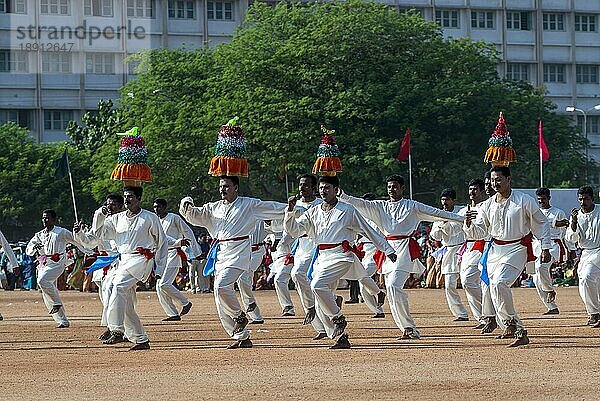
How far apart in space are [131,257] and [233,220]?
135cm

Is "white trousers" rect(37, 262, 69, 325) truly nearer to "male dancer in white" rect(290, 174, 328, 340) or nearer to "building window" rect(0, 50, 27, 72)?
"male dancer in white" rect(290, 174, 328, 340)

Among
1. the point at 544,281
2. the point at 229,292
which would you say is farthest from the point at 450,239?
the point at 229,292

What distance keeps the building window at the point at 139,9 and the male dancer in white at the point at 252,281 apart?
2102 inches

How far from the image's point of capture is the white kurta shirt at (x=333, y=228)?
49.0 ft

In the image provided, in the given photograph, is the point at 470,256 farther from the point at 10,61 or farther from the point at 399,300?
the point at 10,61

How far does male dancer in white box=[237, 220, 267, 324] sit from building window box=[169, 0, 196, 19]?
54.5m

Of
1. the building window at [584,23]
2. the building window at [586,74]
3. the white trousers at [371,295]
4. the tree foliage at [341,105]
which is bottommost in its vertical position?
the white trousers at [371,295]

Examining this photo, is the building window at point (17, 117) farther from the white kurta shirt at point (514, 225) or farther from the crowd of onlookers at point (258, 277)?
the white kurta shirt at point (514, 225)

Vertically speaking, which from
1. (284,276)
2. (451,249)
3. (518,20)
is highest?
(518,20)

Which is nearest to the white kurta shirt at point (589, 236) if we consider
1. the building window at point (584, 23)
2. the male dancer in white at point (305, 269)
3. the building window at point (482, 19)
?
the male dancer in white at point (305, 269)

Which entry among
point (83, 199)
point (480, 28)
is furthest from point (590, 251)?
point (480, 28)

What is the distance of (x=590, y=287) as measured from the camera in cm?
1817

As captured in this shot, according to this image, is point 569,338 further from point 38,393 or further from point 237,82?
point 237,82

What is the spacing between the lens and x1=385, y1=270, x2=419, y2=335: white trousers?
51.7 ft
